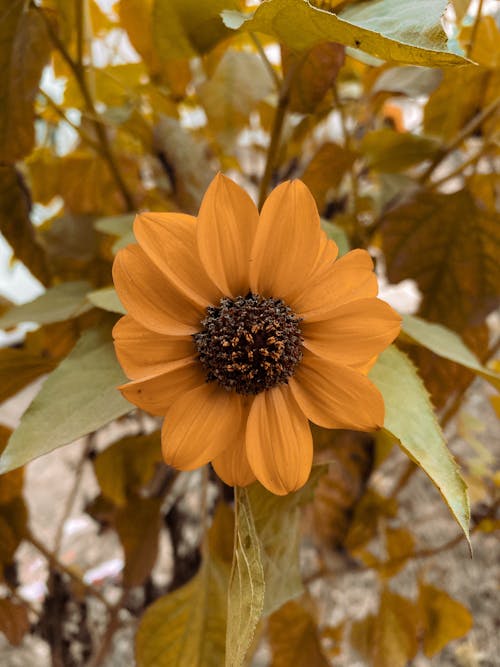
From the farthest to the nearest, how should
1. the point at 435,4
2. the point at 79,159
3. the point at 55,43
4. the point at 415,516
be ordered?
1. the point at 415,516
2. the point at 79,159
3. the point at 55,43
4. the point at 435,4

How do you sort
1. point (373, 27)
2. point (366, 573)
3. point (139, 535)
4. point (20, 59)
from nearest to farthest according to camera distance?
point (373, 27) < point (20, 59) < point (139, 535) < point (366, 573)

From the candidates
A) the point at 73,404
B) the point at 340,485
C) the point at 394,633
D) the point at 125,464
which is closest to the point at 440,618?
the point at 394,633

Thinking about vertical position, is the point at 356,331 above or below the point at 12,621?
above

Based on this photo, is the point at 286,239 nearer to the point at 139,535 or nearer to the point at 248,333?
the point at 248,333

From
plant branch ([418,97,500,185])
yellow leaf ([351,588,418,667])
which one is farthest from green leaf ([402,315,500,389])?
yellow leaf ([351,588,418,667])

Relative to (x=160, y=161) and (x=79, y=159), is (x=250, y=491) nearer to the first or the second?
(x=160, y=161)

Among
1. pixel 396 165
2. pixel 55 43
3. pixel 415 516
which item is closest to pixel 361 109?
pixel 396 165
